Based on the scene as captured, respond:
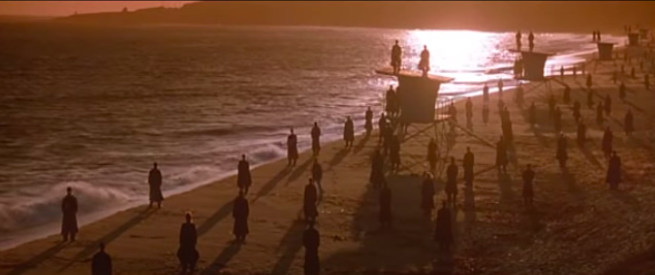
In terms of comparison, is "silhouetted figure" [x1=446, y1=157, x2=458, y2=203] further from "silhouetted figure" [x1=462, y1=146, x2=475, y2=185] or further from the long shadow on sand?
the long shadow on sand

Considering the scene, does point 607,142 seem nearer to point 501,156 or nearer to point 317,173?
point 501,156

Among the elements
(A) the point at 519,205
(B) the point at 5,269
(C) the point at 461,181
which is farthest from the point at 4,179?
(A) the point at 519,205

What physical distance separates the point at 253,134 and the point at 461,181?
18.5m

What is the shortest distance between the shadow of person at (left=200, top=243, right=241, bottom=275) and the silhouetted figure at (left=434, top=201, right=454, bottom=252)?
13.4 feet

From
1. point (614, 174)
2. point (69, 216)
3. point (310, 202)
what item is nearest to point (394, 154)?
point (614, 174)

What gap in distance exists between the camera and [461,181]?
23.2 meters

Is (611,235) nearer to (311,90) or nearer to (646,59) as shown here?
(311,90)

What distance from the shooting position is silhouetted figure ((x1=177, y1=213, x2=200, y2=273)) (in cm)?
1446

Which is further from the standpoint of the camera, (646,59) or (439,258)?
(646,59)

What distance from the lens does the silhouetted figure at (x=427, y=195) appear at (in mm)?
18656

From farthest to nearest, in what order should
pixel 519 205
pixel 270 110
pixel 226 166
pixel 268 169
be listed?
pixel 270 110, pixel 226 166, pixel 268 169, pixel 519 205

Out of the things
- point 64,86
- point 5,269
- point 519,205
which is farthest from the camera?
point 64,86

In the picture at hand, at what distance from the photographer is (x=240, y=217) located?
16.8 m

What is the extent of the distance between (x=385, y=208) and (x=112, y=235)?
6.16 meters
